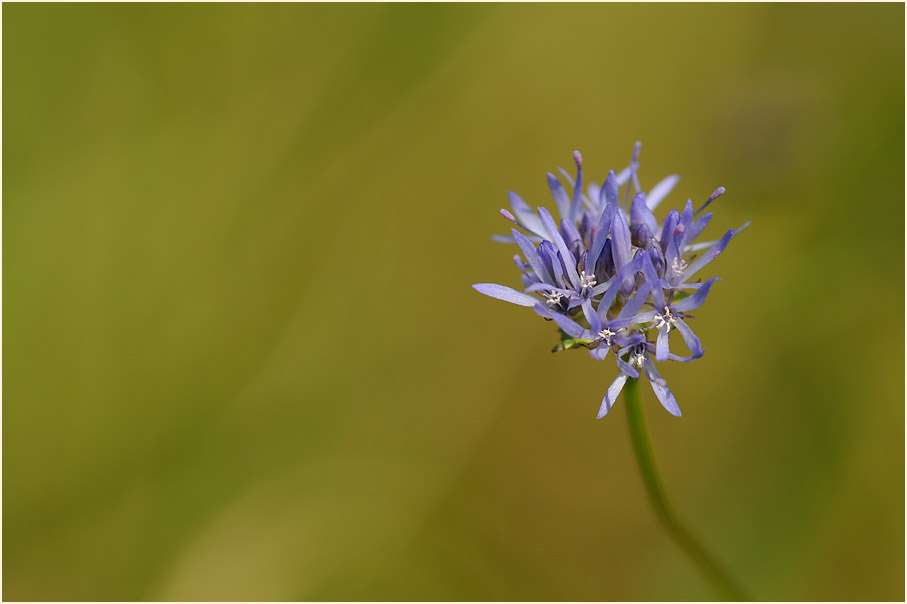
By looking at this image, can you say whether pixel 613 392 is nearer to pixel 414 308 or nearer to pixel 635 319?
pixel 635 319

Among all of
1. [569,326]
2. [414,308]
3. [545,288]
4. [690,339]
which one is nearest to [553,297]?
[545,288]

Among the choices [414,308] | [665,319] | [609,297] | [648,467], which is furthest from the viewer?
[414,308]

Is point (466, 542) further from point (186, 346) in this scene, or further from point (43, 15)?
point (43, 15)

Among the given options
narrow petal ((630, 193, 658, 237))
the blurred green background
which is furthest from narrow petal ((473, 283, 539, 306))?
the blurred green background

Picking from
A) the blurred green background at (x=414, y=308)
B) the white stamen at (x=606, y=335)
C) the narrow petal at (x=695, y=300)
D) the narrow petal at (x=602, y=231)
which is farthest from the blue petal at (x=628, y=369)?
the blurred green background at (x=414, y=308)

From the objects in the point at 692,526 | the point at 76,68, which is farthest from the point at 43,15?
the point at 692,526

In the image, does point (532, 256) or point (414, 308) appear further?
point (414, 308)
